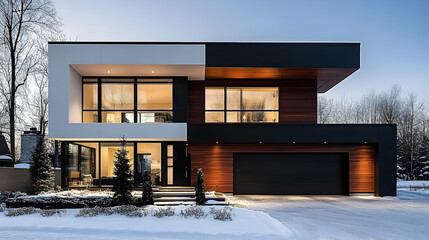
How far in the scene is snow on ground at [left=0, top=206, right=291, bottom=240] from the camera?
7133 mm

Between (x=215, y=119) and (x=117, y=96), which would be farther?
(x=215, y=119)

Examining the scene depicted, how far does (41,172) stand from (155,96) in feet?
19.7

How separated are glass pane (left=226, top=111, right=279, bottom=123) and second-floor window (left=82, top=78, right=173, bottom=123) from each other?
343 centimetres

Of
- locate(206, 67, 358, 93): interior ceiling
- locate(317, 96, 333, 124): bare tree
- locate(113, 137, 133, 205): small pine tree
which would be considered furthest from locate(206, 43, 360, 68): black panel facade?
locate(317, 96, 333, 124): bare tree

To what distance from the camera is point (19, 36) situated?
67.9 ft

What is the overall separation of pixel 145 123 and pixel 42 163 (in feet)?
15.1

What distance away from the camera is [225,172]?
16.2 metres

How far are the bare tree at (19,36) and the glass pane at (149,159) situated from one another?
965cm

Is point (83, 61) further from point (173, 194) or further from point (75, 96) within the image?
point (173, 194)

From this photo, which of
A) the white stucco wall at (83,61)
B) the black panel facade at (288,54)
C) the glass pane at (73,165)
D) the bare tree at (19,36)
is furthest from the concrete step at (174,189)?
the bare tree at (19,36)

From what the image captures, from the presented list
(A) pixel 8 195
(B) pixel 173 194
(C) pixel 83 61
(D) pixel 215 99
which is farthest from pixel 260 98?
(A) pixel 8 195

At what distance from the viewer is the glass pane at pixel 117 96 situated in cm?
1563

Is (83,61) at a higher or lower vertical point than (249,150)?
higher

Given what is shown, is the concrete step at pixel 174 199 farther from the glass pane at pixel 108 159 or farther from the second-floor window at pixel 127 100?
the second-floor window at pixel 127 100
